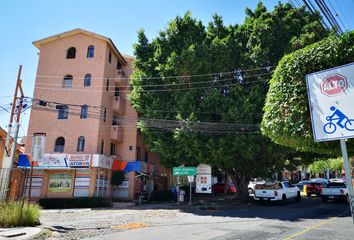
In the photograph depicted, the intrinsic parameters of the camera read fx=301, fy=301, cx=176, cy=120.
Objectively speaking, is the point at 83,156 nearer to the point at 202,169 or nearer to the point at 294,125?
the point at 202,169

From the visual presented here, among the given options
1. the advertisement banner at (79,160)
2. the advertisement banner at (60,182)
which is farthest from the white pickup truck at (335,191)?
the advertisement banner at (60,182)

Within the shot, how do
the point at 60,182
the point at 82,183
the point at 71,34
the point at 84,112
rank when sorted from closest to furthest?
the point at 82,183, the point at 60,182, the point at 84,112, the point at 71,34

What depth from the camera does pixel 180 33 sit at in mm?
25922

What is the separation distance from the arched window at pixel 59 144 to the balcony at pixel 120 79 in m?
7.93

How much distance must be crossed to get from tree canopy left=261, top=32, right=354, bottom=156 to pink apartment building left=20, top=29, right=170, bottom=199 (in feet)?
76.4

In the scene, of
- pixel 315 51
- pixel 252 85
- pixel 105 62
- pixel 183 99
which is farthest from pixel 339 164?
pixel 315 51

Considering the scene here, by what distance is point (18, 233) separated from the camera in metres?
11.2

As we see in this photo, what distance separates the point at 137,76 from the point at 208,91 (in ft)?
21.8

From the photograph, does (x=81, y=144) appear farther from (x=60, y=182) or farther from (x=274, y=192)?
(x=274, y=192)

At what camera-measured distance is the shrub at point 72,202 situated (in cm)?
2516

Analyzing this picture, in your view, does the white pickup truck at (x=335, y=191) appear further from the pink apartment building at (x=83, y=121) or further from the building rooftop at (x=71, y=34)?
the building rooftop at (x=71, y=34)

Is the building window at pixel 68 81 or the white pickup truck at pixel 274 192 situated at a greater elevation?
the building window at pixel 68 81

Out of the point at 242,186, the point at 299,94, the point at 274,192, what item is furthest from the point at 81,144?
the point at 299,94

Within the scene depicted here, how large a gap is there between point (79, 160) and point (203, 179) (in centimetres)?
1123
